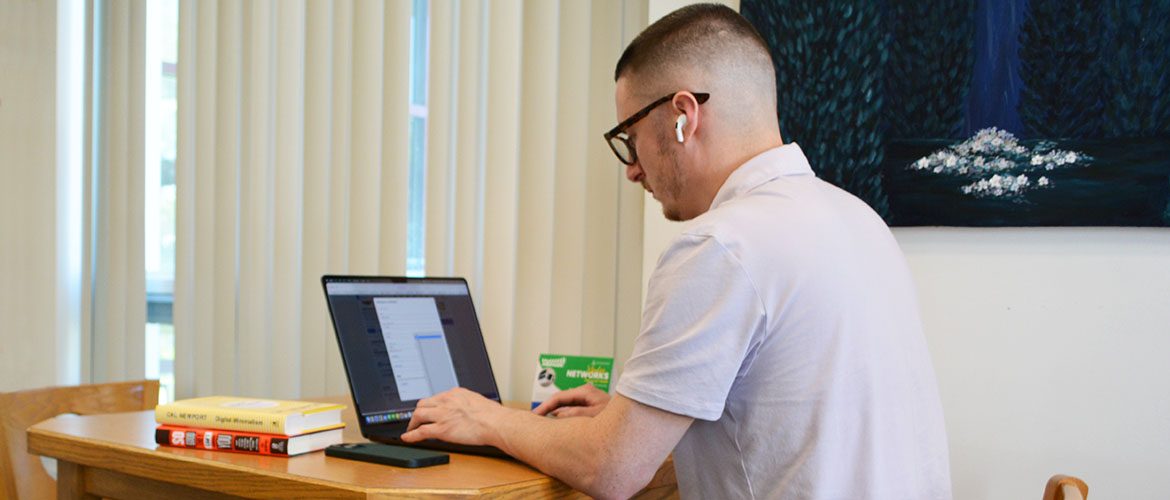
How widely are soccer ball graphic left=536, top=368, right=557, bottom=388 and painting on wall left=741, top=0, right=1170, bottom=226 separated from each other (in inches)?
30.6

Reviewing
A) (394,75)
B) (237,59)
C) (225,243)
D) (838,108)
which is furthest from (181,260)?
(838,108)

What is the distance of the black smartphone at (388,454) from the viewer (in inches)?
57.5

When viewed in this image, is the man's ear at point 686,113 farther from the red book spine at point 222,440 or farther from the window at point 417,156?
the window at point 417,156

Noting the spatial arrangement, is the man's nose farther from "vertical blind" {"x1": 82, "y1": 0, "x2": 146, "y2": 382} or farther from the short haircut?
"vertical blind" {"x1": 82, "y1": 0, "x2": 146, "y2": 382}

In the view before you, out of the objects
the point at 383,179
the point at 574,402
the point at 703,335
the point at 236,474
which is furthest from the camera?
the point at 383,179

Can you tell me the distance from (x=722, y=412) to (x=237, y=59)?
2198 mm

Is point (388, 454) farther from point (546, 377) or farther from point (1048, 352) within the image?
point (1048, 352)

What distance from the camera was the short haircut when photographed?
1.58 metres

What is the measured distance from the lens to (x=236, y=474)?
142cm

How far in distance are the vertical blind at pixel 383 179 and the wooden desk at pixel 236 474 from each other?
1.06 meters

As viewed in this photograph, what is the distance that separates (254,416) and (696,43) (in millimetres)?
862

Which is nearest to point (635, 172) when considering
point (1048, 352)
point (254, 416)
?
point (254, 416)

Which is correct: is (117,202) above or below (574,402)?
above

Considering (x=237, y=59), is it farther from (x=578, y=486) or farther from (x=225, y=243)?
(x=578, y=486)
